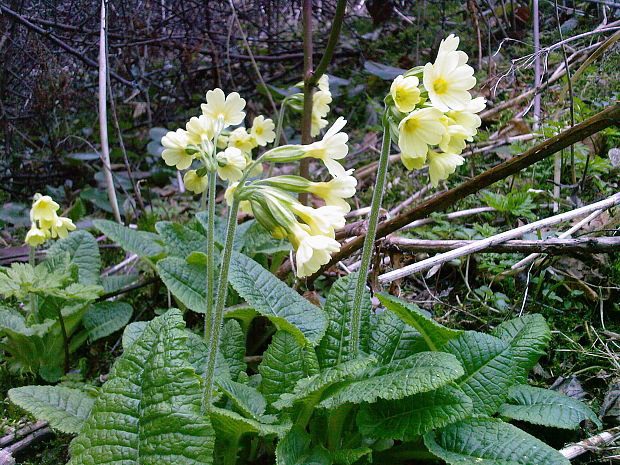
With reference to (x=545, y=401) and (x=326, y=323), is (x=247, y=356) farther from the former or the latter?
(x=545, y=401)

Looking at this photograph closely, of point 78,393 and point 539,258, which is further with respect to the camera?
point 539,258

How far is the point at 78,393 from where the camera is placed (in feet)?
6.16

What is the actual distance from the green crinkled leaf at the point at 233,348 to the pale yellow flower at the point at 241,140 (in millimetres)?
910

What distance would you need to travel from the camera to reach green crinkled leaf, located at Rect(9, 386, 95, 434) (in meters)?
1.69

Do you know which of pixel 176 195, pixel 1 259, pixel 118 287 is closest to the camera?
pixel 118 287

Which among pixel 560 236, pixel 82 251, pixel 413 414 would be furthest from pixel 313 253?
pixel 82 251

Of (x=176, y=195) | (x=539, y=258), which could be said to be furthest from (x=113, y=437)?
(x=176, y=195)

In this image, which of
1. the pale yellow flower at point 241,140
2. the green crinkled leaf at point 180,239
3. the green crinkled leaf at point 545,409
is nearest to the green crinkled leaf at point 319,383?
the green crinkled leaf at point 545,409

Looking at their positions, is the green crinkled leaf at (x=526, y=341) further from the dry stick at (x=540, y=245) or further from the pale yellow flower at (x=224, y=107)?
the pale yellow flower at (x=224, y=107)

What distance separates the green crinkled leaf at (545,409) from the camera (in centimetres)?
165

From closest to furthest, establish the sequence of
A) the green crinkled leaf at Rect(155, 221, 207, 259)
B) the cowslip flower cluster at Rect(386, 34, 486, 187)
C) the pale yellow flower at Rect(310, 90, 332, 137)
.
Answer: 1. the cowslip flower cluster at Rect(386, 34, 486, 187)
2. the green crinkled leaf at Rect(155, 221, 207, 259)
3. the pale yellow flower at Rect(310, 90, 332, 137)

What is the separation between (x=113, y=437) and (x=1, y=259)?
2.24 m

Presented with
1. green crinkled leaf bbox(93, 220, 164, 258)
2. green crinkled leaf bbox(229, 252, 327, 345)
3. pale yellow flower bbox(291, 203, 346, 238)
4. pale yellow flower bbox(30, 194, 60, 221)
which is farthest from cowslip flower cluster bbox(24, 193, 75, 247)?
pale yellow flower bbox(291, 203, 346, 238)

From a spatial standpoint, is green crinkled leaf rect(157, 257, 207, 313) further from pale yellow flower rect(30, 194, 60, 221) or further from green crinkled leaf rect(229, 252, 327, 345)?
pale yellow flower rect(30, 194, 60, 221)
